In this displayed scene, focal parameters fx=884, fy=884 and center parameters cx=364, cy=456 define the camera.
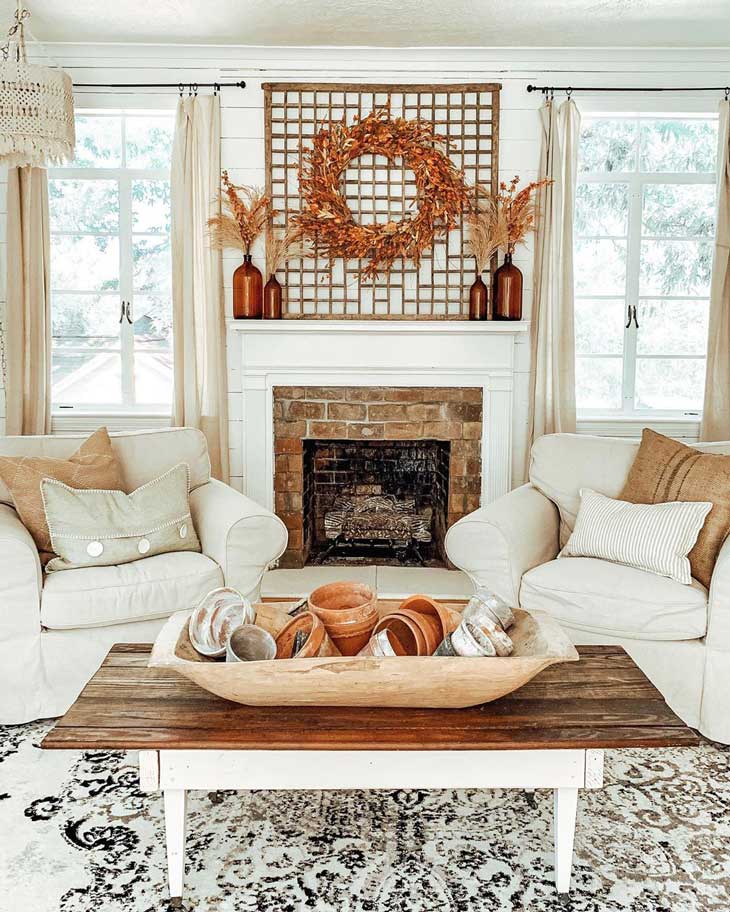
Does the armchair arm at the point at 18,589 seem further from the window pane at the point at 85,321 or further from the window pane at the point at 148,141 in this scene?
the window pane at the point at 148,141

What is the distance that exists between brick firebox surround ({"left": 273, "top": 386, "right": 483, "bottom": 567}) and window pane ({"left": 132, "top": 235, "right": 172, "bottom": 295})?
0.97 metres

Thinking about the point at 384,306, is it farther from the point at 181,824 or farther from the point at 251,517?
the point at 181,824

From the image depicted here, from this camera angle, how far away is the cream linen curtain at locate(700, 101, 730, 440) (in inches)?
181

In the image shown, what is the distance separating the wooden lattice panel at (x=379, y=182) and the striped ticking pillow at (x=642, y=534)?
1860mm

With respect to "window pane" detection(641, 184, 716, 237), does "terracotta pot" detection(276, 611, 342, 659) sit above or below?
below

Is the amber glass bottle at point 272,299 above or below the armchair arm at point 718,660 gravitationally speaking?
above

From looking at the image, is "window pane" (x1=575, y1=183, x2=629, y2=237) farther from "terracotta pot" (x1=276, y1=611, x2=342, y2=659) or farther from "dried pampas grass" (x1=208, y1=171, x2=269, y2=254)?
"terracotta pot" (x1=276, y1=611, x2=342, y2=659)

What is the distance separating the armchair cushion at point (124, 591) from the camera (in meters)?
2.80

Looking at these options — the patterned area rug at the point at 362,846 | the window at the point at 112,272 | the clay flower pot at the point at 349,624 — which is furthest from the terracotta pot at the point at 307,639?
the window at the point at 112,272

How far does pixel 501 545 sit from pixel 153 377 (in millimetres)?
2644

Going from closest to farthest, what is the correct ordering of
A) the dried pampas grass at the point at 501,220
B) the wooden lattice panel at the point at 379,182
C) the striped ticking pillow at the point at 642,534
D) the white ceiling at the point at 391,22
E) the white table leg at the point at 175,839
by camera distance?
the white table leg at the point at 175,839
the striped ticking pillow at the point at 642,534
the white ceiling at the point at 391,22
the dried pampas grass at the point at 501,220
the wooden lattice panel at the point at 379,182

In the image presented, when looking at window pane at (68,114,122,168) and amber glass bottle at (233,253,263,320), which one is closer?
amber glass bottle at (233,253,263,320)

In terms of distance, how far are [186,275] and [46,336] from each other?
2.67ft

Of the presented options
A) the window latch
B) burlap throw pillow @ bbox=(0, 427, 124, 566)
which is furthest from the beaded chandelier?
the window latch
